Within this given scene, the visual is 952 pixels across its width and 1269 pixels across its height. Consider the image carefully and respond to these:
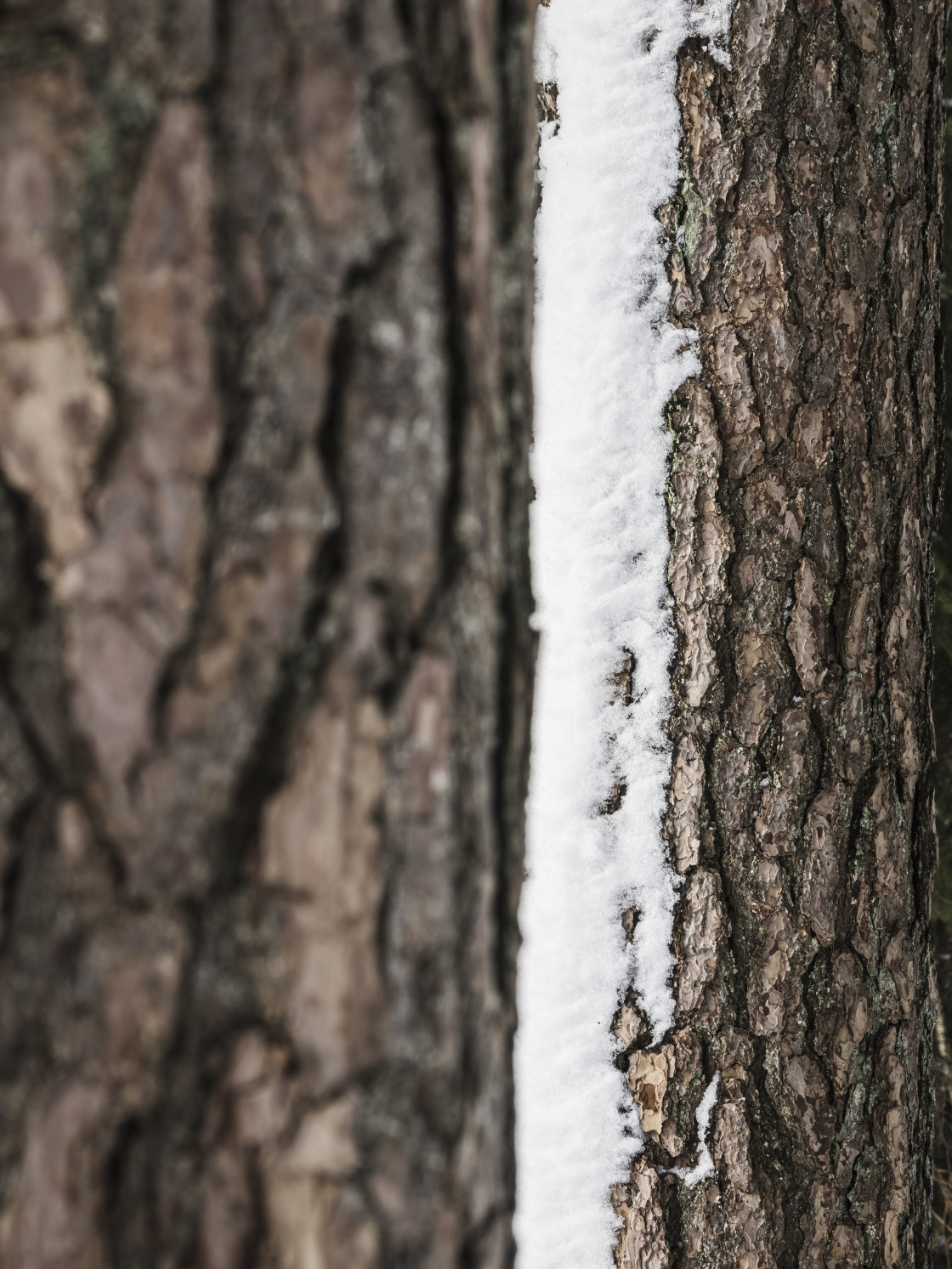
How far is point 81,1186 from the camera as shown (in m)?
0.57

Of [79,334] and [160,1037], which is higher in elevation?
[79,334]

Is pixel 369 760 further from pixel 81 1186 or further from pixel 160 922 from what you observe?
pixel 81 1186

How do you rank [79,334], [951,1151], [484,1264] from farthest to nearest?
[951,1151], [484,1264], [79,334]

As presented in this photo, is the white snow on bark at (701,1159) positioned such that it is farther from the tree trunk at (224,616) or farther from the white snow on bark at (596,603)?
the tree trunk at (224,616)

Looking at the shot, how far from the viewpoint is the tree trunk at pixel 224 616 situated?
0.55 meters

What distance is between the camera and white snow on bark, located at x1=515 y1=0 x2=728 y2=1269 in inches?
62.7

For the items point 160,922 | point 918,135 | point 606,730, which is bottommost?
point 160,922

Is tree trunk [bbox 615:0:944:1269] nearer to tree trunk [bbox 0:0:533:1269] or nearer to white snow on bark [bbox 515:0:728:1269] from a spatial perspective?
white snow on bark [bbox 515:0:728:1269]

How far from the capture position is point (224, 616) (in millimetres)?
571

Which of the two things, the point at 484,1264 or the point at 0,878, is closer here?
the point at 0,878

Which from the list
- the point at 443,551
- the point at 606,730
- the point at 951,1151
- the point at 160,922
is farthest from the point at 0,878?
the point at 951,1151

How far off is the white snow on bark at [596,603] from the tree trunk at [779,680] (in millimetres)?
41

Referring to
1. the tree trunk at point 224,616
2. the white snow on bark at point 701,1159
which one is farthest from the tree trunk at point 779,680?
the tree trunk at point 224,616

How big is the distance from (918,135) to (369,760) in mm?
1591
